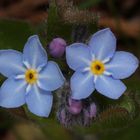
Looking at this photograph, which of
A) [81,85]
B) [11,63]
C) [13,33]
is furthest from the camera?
[13,33]

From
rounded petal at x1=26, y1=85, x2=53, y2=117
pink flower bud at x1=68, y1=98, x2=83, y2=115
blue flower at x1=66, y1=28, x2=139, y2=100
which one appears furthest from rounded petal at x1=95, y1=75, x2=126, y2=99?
rounded petal at x1=26, y1=85, x2=53, y2=117

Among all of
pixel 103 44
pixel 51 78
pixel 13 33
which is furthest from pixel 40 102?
pixel 13 33

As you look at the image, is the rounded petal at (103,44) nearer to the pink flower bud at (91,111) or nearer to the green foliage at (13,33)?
the pink flower bud at (91,111)

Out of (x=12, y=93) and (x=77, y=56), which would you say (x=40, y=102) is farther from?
(x=77, y=56)

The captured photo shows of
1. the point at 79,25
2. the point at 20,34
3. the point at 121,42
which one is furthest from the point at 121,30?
the point at 79,25

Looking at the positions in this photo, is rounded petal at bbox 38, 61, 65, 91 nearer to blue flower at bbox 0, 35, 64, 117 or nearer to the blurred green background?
blue flower at bbox 0, 35, 64, 117

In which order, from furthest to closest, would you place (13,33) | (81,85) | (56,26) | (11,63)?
(13,33) < (56,26) < (11,63) < (81,85)

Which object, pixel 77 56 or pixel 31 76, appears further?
pixel 31 76

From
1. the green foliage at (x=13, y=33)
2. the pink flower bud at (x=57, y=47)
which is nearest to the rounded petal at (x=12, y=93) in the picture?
the pink flower bud at (x=57, y=47)
